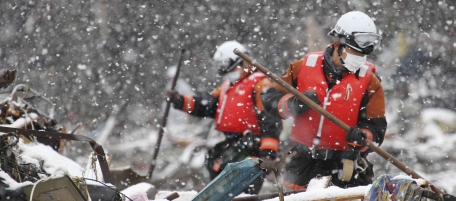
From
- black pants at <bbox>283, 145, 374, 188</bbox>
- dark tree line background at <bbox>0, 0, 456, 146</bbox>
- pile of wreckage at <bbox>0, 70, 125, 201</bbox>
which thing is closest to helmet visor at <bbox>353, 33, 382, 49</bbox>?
black pants at <bbox>283, 145, 374, 188</bbox>

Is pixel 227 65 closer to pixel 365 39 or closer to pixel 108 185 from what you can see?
pixel 365 39

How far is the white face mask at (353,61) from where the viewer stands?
4652mm

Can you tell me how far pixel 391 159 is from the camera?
426 cm

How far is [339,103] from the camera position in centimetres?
471

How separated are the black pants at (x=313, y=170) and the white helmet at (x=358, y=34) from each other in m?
0.81

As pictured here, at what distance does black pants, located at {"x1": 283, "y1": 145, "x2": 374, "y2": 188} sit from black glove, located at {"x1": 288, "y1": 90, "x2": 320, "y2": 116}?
37 cm

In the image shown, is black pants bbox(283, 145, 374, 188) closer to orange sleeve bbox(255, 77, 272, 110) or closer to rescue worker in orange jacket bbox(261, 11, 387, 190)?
rescue worker in orange jacket bbox(261, 11, 387, 190)

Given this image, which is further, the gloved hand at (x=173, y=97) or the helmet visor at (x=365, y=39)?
the gloved hand at (x=173, y=97)

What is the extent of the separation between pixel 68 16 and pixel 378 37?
30.1 ft

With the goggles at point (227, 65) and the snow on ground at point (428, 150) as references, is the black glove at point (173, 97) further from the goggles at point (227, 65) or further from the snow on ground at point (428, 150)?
the snow on ground at point (428, 150)

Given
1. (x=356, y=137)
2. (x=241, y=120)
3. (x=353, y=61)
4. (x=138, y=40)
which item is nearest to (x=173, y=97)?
(x=241, y=120)

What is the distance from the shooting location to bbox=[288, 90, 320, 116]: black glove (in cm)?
460

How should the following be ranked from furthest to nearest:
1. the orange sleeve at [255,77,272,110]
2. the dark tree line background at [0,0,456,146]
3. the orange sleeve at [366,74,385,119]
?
1. the dark tree line background at [0,0,456,146]
2. the orange sleeve at [255,77,272,110]
3. the orange sleeve at [366,74,385,119]

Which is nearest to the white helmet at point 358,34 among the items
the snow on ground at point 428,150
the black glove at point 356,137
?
the black glove at point 356,137
